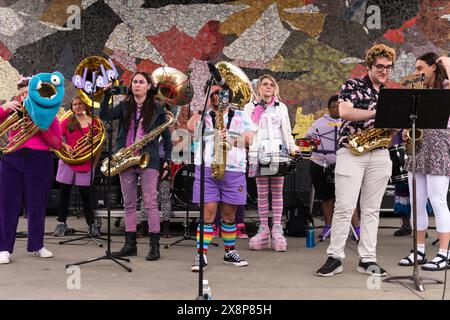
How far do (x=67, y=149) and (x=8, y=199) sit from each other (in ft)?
4.57

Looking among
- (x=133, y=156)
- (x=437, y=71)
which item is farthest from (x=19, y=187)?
(x=437, y=71)

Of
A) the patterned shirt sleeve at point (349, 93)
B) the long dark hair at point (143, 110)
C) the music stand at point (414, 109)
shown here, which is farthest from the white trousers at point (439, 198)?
the long dark hair at point (143, 110)

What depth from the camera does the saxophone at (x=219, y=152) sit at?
634cm

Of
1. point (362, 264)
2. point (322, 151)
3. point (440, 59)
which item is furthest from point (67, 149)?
point (440, 59)

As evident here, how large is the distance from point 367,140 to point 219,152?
1.44m

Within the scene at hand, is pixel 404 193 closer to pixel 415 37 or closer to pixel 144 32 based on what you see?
pixel 415 37

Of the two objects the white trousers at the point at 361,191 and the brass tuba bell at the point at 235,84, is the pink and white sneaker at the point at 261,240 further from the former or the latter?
the brass tuba bell at the point at 235,84

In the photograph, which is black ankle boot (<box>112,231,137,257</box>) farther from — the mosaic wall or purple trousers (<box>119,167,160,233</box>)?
the mosaic wall

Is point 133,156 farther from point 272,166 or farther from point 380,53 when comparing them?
point 380,53

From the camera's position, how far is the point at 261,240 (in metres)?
7.84

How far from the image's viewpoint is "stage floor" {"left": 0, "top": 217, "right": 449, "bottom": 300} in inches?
213

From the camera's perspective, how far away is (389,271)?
650 centimetres

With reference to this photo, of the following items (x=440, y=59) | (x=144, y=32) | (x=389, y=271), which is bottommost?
(x=389, y=271)

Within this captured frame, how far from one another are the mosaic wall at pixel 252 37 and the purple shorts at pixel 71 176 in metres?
3.56
